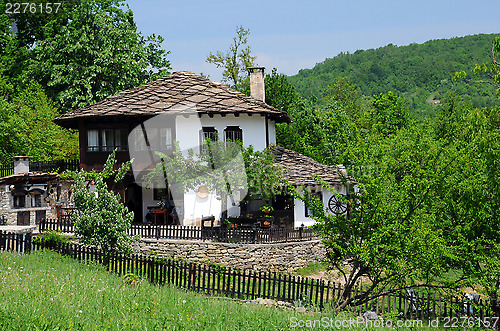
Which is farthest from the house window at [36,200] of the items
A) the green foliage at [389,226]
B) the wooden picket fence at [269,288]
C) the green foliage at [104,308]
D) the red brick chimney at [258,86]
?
the green foliage at [389,226]

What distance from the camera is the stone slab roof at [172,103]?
25.7m

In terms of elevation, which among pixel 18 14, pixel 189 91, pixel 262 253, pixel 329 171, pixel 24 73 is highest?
pixel 18 14

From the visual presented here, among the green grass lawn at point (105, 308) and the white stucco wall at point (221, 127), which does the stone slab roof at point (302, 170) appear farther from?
the green grass lawn at point (105, 308)

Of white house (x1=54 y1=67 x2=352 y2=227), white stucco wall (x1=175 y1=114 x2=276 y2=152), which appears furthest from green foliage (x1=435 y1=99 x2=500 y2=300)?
white stucco wall (x1=175 y1=114 x2=276 y2=152)

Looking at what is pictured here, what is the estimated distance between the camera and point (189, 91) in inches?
1094

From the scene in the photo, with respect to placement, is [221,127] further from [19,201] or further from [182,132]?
[19,201]

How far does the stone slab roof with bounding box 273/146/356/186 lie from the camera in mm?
24688

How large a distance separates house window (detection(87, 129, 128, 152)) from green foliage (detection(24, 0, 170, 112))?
7784 mm

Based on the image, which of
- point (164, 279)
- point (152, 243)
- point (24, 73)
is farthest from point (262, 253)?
point (24, 73)

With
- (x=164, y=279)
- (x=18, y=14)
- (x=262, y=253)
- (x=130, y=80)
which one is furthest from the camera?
(x=18, y=14)

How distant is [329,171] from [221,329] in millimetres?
18139

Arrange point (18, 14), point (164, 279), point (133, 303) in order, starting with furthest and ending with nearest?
point (18, 14) < point (164, 279) < point (133, 303)

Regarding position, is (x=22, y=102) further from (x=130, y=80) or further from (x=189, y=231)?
(x=189, y=231)

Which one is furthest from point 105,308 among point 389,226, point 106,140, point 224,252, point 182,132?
point 106,140
